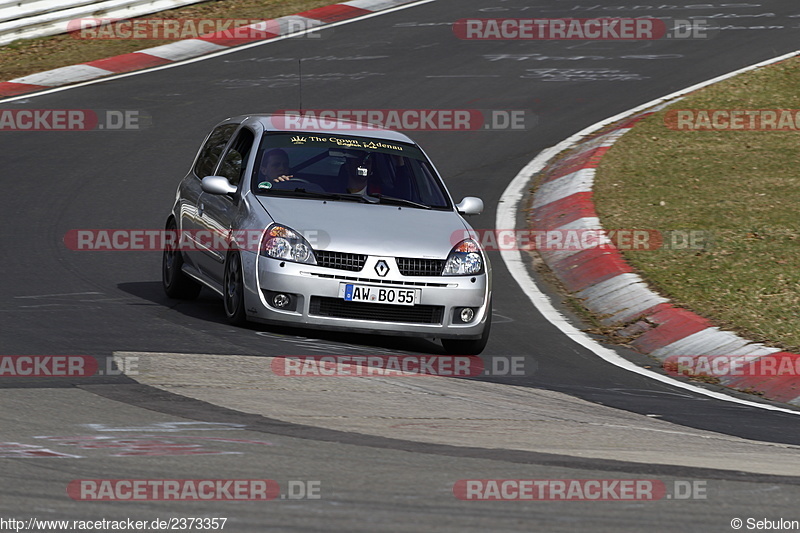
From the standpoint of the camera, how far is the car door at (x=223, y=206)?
31.3ft

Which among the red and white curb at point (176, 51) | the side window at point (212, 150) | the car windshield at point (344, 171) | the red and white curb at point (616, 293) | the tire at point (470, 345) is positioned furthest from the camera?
the red and white curb at point (176, 51)

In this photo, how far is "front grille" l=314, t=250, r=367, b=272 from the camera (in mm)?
8758

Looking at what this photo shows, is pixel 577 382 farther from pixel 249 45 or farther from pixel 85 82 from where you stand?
pixel 249 45

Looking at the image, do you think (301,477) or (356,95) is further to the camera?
(356,95)

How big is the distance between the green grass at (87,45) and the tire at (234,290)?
10.7m

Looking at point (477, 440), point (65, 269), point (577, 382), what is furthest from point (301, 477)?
point (65, 269)

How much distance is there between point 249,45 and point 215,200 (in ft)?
39.1

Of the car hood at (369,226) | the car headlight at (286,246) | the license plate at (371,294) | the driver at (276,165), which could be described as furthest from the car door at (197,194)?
the license plate at (371,294)

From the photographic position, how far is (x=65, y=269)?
10.9 metres

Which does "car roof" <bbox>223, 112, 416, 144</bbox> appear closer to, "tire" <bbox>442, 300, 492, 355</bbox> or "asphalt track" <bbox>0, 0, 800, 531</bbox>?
"asphalt track" <bbox>0, 0, 800, 531</bbox>

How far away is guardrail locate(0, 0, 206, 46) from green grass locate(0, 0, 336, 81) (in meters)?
0.15

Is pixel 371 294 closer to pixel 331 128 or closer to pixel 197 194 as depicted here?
pixel 331 128

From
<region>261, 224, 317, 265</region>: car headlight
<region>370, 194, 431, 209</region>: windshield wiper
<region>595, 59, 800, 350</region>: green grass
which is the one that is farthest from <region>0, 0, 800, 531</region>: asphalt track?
<region>595, 59, 800, 350</region>: green grass

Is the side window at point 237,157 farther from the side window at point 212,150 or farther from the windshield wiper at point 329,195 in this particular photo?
the windshield wiper at point 329,195
